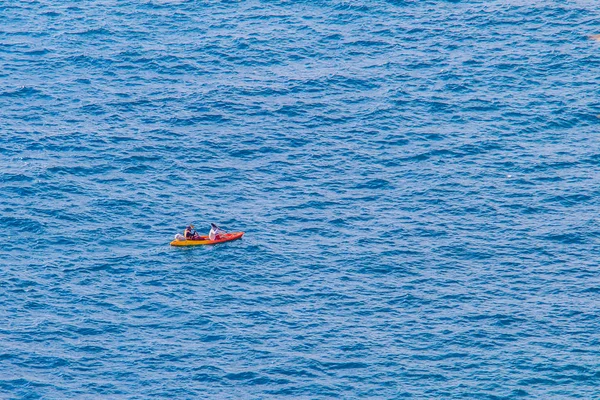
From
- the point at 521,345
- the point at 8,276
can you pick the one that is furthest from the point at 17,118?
the point at 521,345

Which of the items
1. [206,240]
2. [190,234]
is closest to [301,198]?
[206,240]

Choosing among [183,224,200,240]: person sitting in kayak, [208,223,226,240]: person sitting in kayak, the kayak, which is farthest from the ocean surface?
[183,224,200,240]: person sitting in kayak

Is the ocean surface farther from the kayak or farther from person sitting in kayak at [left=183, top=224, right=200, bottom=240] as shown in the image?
person sitting in kayak at [left=183, top=224, right=200, bottom=240]

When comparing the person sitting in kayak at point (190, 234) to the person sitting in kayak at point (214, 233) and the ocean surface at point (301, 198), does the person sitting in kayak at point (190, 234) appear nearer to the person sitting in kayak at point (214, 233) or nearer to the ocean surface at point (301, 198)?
the person sitting in kayak at point (214, 233)

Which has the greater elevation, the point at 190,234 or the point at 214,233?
the point at 190,234

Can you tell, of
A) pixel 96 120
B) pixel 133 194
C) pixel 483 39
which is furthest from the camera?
pixel 483 39

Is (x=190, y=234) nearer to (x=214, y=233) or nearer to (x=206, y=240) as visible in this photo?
(x=206, y=240)

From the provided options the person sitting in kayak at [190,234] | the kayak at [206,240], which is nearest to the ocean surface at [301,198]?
the kayak at [206,240]

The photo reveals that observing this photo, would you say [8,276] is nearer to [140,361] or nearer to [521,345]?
[140,361]
